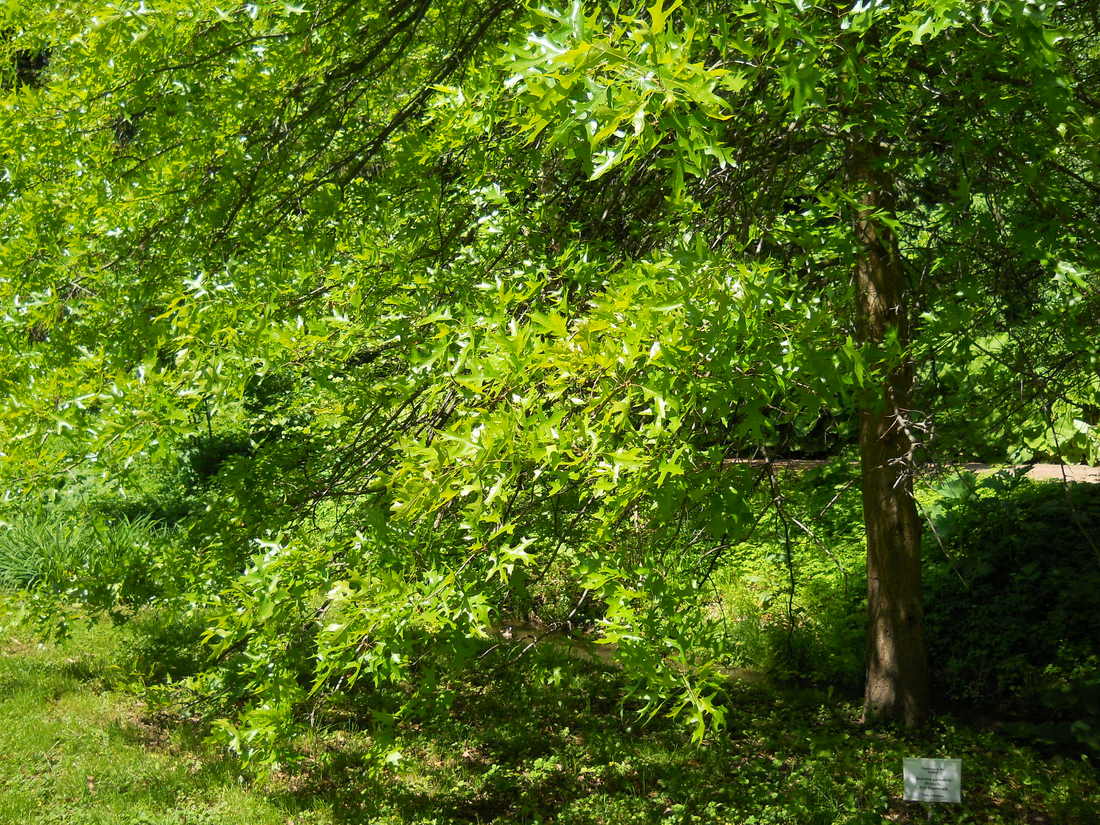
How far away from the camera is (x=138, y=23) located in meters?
2.85

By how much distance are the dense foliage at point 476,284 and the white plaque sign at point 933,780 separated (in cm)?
85

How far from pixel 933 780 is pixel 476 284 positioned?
8.51 ft

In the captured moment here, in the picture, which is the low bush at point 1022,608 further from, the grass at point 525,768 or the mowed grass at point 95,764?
the mowed grass at point 95,764

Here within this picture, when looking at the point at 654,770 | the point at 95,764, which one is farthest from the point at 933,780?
the point at 95,764

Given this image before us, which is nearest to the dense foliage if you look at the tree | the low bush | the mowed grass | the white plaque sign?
the tree

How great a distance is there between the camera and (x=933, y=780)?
349 centimetres

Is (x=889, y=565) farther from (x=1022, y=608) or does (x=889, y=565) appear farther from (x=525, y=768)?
(x=525, y=768)

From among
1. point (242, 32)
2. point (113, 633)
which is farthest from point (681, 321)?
point (113, 633)

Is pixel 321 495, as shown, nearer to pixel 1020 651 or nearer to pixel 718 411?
pixel 718 411

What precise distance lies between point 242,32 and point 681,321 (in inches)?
89.9

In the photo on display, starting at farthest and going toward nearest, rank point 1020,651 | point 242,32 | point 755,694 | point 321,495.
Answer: point 755,694 → point 1020,651 → point 321,495 → point 242,32

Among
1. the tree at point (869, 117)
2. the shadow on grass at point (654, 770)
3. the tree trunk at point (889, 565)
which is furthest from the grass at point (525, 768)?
the tree at point (869, 117)

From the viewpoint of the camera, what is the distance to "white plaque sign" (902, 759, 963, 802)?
348 cm

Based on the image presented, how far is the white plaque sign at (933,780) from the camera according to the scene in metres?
3.48
